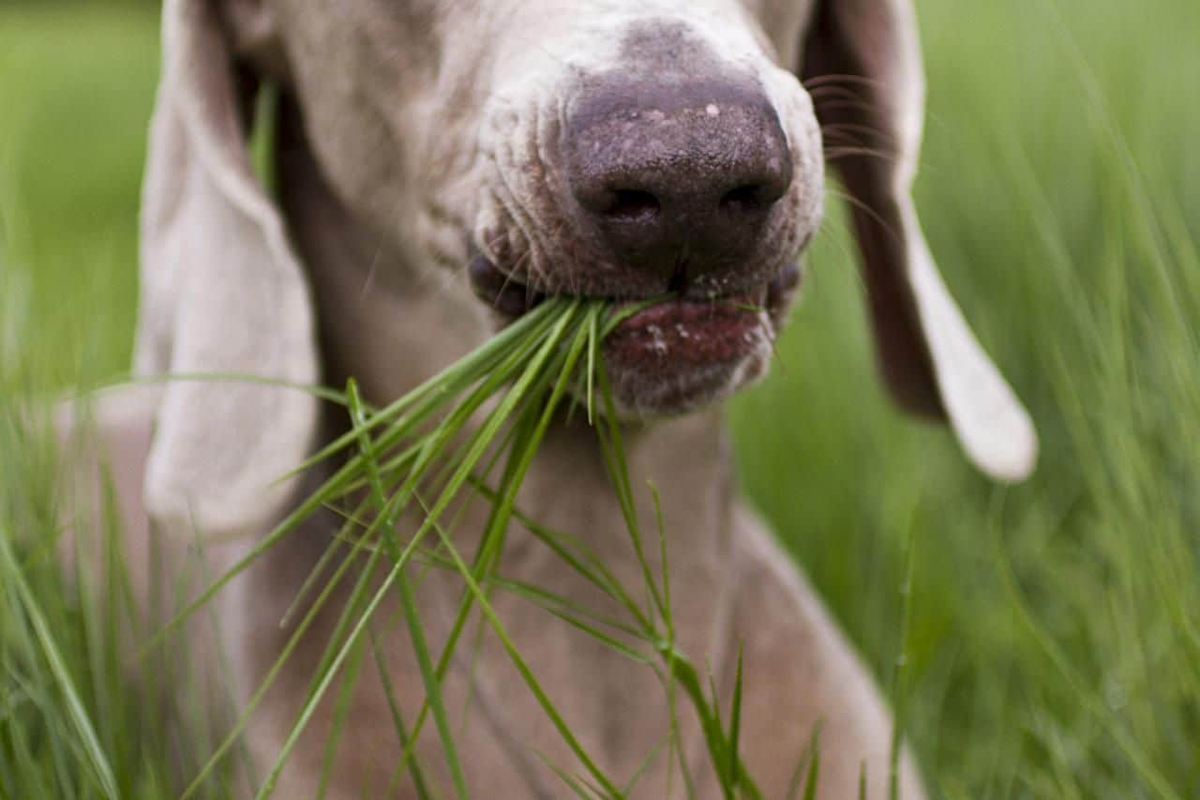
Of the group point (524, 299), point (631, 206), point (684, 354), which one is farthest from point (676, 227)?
point (524, 299)

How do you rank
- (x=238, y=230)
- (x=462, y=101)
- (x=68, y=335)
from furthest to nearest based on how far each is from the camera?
(x=68, y=335), (x=238, y=230), (x=462, y=101)

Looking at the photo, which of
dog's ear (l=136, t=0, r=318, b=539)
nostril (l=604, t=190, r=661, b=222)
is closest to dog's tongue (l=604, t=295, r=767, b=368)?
nostril (l=604, t=190, r=661, b=222)

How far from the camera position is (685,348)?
138 cm

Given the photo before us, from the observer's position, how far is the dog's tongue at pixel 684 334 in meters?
1.37

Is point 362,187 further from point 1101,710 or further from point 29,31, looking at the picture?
point 29,31

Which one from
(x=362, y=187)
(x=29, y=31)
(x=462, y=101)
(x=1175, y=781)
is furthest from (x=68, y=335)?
(x=29, y=31)

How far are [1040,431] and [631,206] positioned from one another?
1.61m

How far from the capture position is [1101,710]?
164 centimetres

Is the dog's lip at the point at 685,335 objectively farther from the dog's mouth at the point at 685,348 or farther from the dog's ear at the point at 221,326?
the dog's ear at the point at 221,326

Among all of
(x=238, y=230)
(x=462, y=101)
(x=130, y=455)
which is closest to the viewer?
(x=462, y=101)

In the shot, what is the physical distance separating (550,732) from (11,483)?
614 millimetres

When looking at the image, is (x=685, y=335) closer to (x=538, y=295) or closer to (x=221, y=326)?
(x=538, y=295)

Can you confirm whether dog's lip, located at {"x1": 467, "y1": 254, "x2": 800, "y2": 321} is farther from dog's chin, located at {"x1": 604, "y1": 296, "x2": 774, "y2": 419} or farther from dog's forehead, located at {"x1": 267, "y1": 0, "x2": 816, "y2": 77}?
dog's forehead, located at {"x1": 267, "y1": 0, "x2": 816, "y2": 77}

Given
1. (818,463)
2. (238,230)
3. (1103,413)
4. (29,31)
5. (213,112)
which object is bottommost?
(29,31)
